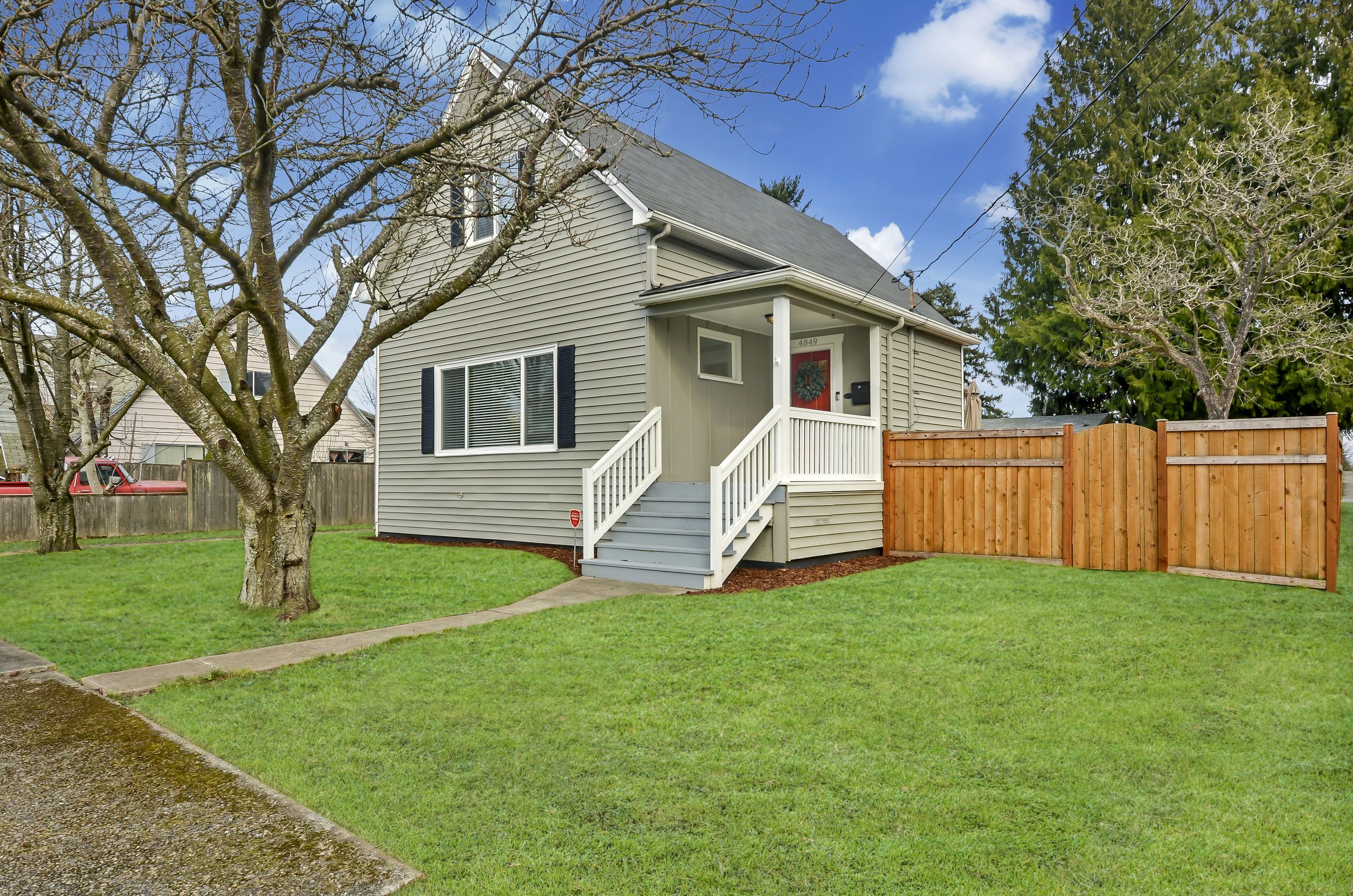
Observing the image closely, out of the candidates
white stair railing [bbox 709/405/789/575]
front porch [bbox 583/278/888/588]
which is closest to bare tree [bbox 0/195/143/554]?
front porch [bbox 583/278/888/588]

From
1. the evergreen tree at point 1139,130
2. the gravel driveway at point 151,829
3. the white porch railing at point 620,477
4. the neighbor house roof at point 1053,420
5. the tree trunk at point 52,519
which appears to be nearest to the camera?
the gravel driveway at point 151,829

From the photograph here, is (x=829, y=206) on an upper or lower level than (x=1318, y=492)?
upper

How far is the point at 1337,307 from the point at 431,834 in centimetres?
2720

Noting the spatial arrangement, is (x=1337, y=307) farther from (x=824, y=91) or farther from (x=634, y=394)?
(x=824, y=91)

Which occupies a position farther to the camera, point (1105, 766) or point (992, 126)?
point (992, 126)

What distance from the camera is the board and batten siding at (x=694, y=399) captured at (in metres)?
10.3

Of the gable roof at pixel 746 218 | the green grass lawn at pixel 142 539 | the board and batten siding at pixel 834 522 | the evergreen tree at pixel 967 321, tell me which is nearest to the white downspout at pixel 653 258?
the gable roof at pixel 746 218

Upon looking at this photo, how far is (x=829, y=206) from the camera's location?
32.1m

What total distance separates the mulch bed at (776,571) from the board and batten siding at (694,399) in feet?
5.28

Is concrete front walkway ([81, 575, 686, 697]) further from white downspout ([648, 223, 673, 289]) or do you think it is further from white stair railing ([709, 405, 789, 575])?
white downspout ([648, 223, 673, 289])

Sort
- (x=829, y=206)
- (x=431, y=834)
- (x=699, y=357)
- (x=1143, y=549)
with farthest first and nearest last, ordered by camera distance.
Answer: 1. (x=829, y=206)
2. (x=699, y=357)
3. (x=1143, y=549)
4. (x=431, y=834)

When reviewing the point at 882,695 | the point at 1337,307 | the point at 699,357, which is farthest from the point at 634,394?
the point at 1337,307

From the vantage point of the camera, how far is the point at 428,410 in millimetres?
13039

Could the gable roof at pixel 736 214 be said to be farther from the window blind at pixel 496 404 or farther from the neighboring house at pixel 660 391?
the window blind at pixel 496 404
